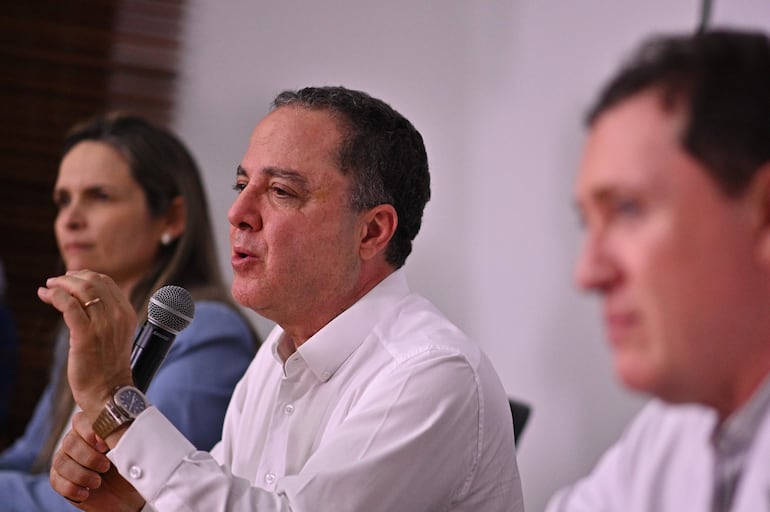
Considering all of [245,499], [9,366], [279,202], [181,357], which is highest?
[279,202]

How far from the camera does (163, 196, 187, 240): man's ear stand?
265cm

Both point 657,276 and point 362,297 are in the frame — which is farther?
point 362,297

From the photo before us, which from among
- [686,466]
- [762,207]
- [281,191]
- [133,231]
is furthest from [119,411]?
[133,231]

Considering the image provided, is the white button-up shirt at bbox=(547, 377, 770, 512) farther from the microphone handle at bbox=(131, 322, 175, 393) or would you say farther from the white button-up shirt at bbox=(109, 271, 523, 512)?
the microphone handle at bbox=(131, 322, 175, 393)

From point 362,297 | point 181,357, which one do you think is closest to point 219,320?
point 181,357

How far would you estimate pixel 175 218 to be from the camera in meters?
2.67

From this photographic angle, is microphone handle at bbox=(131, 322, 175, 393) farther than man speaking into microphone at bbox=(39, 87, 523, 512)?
Yes

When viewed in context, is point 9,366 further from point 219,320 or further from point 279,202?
point 279,202

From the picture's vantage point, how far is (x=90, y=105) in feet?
13.1

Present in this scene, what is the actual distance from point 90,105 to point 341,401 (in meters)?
2.71

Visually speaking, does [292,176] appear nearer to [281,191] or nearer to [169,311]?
[281,191]

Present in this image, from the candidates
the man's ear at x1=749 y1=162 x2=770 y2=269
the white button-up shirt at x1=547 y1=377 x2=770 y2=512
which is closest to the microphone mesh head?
the white button-up shirt at x1=547 y1=377 x2=770 y2=512

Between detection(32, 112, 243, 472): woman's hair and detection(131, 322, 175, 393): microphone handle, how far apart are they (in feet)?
2.84

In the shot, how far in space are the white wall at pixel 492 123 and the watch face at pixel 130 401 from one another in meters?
1.53
